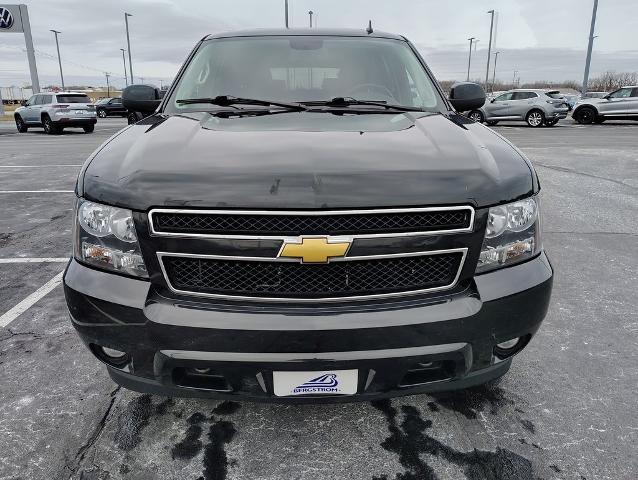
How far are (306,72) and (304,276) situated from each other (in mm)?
1754

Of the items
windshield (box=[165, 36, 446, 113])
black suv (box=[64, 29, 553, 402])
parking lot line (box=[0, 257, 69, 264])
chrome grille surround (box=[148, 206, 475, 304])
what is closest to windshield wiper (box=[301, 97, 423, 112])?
windshield (box=[165, 36, 446, 113])

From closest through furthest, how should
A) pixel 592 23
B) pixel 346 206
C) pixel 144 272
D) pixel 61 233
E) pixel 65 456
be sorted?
pixel 346 206 < pixel 144 272 < pixel 65 456 < pixel 61 233 < pixel 592 23

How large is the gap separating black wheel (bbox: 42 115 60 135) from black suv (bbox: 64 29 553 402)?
20435 mm

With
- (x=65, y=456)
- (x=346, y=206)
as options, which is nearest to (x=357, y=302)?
(x=346, y=206)

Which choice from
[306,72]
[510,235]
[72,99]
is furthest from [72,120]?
[510,235]

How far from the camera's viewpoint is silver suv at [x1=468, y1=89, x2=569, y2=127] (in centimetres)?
2081

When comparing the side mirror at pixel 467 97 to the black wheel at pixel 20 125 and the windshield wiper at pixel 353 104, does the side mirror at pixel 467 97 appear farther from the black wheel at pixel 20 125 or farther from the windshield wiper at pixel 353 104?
the black wheel at pixel 20 125

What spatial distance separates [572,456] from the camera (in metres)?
2.06

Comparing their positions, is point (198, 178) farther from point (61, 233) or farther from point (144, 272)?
point (61, 233)

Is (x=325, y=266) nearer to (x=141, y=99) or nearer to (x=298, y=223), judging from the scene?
(x=298, y=223)

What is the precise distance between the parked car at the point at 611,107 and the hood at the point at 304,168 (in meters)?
23.3

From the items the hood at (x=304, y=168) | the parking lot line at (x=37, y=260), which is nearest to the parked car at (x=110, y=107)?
the parking lot line at (x=37, y=260)

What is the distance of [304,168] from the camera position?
1.79 metres

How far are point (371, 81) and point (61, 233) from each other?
3837 mm
